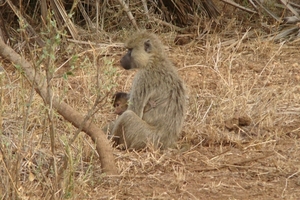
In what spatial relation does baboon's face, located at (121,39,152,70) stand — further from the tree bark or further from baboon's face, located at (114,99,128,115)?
the tree bark

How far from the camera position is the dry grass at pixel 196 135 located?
4.84 m

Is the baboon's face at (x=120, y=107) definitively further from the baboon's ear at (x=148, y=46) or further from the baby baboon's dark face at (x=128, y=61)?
the baboon's ear at (x=148, y=46)

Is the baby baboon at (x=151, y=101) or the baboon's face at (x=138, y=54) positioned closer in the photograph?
the baby baboon at (x=151, y=101)

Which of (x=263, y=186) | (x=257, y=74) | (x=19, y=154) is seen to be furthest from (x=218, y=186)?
(x=257, y=74)

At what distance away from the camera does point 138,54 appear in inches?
256

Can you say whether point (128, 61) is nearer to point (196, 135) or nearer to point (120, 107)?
point (120, 107)

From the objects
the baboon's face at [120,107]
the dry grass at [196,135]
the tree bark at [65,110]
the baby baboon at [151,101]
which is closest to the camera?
the tree bark at [65,110]

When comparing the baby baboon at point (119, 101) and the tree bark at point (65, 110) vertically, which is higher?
the tree bark at point (65, 110)

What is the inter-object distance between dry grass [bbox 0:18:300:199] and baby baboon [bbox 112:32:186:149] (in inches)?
6.7

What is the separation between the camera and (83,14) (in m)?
9.11

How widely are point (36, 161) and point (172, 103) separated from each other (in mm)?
1457

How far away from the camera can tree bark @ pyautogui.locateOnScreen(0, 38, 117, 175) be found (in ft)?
15.5

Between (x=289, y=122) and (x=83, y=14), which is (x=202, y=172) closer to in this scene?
(x=289, y=122)

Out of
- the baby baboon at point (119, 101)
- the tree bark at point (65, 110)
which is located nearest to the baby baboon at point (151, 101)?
the baby baboon at point (119, 101)
